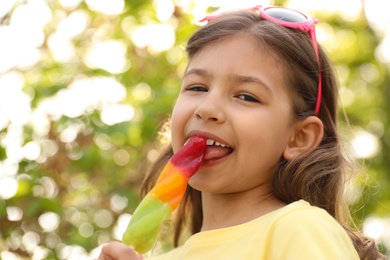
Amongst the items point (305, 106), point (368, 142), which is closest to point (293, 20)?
point (305, 106)

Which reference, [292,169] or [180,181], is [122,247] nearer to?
[180,181]

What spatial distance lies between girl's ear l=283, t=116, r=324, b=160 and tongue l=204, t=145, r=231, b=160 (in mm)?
241

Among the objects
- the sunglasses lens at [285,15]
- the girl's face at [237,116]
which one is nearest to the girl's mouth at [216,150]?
the girl's face at [237,116]


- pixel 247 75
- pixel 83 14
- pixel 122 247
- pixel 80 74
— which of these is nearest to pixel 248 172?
pixel 247 75

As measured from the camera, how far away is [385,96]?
1237cm

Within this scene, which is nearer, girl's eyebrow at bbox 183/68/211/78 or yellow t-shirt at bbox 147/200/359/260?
yellow t-shirt at bbox 147/200/359/260

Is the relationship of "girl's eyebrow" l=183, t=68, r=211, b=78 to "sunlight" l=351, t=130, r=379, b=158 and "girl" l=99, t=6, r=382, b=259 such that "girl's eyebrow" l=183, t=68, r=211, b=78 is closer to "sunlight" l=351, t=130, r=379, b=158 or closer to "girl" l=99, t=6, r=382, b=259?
"girl" l=99, t=6, r=382, b=259

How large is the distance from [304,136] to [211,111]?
1.43 ft

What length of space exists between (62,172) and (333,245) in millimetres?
3407

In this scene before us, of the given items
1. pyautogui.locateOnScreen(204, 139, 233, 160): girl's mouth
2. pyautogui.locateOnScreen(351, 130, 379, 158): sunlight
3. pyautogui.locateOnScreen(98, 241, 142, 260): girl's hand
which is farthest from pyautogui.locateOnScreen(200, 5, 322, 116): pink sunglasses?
pyautogui.locateOnScreen(351, 130, 379, 158): sunlight

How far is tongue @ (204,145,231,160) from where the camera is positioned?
346 cm

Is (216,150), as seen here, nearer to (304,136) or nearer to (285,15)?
(304,136)

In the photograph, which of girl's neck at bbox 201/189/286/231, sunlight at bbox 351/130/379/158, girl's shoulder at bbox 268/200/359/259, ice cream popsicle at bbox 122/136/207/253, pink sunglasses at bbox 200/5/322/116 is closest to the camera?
girl's shoulder at bbox 268/200/359/259

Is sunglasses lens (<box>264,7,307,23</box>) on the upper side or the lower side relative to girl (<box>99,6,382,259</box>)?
upper
